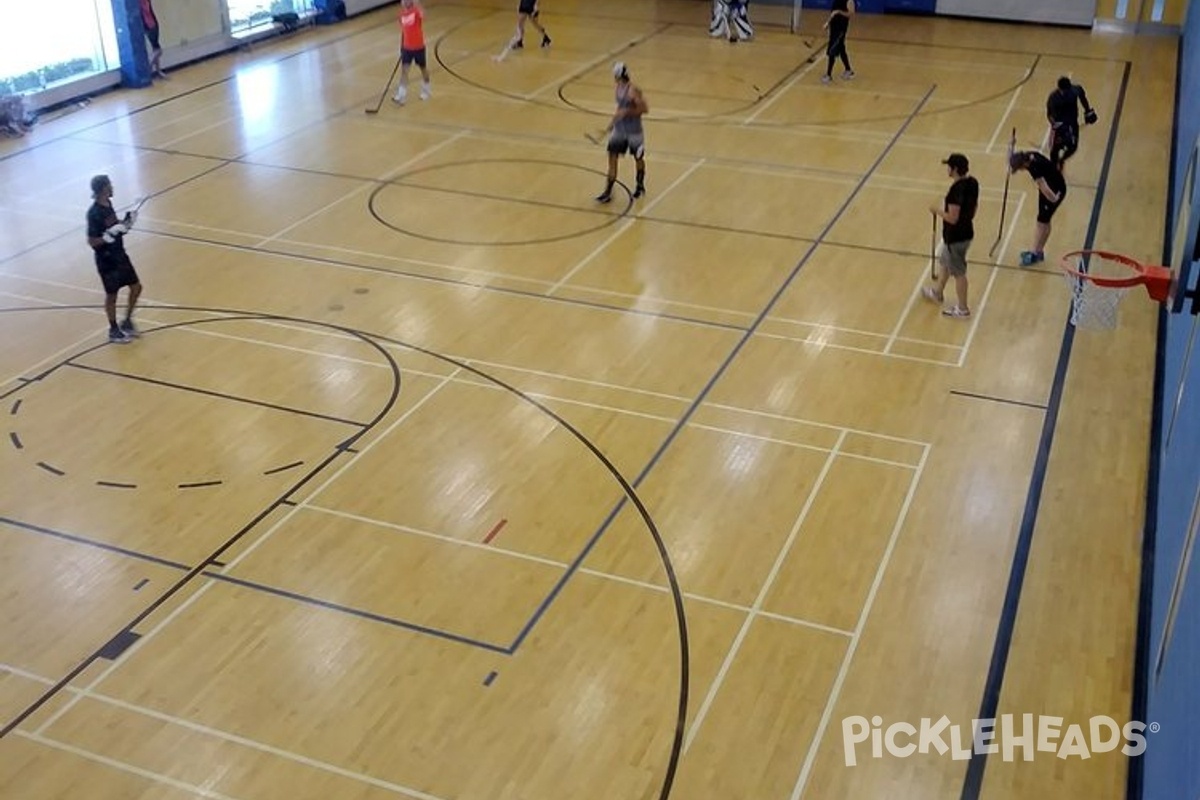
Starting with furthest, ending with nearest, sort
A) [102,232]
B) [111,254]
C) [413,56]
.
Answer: [413,56] → [111,254] → [102,232]

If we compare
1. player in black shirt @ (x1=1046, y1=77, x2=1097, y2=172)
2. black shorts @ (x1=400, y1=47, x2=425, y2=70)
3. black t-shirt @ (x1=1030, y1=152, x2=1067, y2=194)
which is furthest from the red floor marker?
black shorts @ (x1=400, y1=47, x2=425, y2=70)

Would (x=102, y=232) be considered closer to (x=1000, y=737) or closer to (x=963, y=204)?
(x=963, y=204)

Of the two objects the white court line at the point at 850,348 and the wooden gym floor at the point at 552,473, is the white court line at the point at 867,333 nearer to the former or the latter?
the wooden gym floor at the point at 552,473

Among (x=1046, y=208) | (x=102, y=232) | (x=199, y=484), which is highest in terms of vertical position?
(x=102, y=232)

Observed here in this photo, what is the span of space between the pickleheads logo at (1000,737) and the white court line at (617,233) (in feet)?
22.3

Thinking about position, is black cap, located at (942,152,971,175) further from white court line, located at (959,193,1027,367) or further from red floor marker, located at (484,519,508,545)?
red floor marker, located at (484,519,508,545)

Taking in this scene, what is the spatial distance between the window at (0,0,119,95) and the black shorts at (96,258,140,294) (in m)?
9.22

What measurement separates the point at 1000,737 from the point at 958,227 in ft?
19.5

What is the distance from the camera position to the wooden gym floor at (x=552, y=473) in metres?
7.33

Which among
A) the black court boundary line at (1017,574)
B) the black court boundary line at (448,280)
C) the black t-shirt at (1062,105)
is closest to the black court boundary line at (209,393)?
the black court boundary line at (448,280)

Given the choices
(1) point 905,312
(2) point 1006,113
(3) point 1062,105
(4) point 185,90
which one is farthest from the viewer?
(4) point 185,90

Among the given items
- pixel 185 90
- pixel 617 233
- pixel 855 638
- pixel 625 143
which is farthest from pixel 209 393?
pixel 185 90

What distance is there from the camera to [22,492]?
9.62 meters

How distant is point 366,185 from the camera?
16141 millimetres
